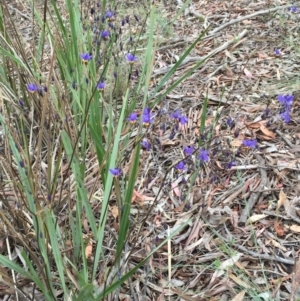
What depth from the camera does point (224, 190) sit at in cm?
160

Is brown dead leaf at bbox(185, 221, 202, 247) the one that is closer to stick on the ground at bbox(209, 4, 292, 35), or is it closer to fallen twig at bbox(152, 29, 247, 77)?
fallen twig at bbox(152, 29, 247, 77)

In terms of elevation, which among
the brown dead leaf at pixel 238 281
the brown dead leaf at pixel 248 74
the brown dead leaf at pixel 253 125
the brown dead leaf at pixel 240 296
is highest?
the brown dead leaf at pixel 248 74

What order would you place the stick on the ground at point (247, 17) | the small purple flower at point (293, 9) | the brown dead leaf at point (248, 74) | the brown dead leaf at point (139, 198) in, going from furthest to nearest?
the stick on the ground at point (247, 17) → the small purple flower at point (293, 9) → the brown dead leaf at point (248, 74) → the brown dead leaf at point (139, 198)

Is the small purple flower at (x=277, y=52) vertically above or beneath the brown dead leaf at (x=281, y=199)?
above

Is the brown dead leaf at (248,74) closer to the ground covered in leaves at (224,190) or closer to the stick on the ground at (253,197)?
the ground covered in leaves at (224,190)

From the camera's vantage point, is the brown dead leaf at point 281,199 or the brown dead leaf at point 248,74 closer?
the brown dead leaf at point 281,199

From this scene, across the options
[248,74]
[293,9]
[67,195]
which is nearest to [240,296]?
[67,195]

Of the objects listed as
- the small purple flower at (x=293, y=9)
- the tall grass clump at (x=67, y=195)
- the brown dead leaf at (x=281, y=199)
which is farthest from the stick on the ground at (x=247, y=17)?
the brown dead leaf at (x=281, y=199)

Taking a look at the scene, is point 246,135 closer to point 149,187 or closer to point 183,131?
point 183,131

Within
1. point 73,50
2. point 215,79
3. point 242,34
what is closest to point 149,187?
point 73,50

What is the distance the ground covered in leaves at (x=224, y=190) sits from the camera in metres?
1.32

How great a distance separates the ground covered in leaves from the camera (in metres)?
1.32

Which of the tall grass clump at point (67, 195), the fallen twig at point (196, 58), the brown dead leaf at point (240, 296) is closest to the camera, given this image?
the tall grass clump at point (67, 195)

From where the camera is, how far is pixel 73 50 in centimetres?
170
